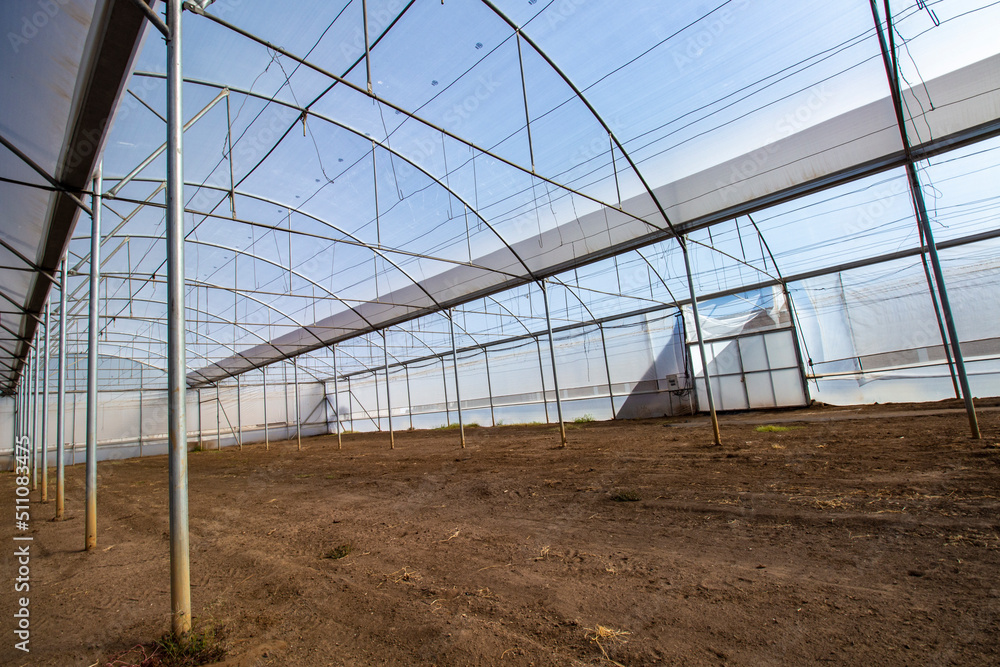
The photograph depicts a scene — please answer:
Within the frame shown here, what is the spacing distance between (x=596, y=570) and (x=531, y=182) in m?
8.92

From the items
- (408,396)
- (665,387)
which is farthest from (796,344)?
(408,396)

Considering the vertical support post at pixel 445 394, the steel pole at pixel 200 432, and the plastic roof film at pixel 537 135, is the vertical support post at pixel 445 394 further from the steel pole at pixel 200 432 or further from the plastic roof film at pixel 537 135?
the steel pole at pixel 200 432

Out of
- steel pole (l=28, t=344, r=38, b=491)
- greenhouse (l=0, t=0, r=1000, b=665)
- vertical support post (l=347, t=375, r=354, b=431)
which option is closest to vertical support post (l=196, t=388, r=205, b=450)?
vertical support post (l=347, t=375, r=354, b=431)

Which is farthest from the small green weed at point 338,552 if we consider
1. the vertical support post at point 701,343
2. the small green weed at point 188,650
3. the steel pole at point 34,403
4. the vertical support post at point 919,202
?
the steel pole at point 34,403

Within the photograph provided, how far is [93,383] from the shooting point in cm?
608

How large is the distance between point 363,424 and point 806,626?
112 ft

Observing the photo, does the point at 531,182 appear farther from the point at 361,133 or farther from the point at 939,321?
the point at 939,321

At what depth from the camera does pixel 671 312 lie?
20.5 m

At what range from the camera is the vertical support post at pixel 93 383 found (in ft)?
19.8

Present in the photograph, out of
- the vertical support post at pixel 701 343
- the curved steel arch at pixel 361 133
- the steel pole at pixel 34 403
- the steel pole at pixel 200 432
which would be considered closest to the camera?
the curved steel arch at pixel 361 133

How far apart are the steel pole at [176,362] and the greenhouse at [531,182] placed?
0.07 feet

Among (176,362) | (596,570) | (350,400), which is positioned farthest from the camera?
(350,400)

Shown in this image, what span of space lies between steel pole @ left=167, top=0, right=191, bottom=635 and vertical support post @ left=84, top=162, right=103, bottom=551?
410 centimetres

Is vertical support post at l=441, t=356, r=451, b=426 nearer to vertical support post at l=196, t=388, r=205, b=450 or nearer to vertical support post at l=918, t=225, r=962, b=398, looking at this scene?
vertical support post at l=196, t=388, r=205, b=450
